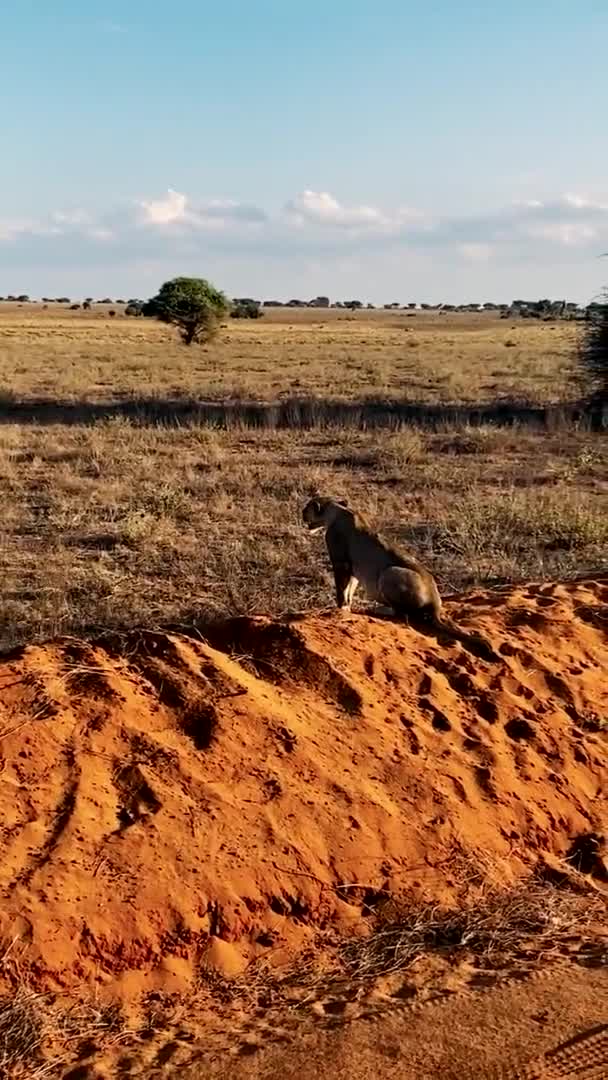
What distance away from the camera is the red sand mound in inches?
178

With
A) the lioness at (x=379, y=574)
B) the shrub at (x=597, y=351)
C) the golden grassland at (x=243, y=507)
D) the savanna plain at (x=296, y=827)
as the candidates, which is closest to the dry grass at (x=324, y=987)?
the savanna plain at (x=296, y=827)

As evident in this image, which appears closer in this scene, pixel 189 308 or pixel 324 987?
pixel 324 987

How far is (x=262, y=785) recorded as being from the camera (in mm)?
5297

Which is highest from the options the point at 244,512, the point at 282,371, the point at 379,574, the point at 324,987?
the point at 282,371

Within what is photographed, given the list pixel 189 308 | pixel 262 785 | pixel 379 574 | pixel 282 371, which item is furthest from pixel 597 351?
pixel 189 308

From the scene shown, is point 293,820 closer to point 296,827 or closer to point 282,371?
point 296,827

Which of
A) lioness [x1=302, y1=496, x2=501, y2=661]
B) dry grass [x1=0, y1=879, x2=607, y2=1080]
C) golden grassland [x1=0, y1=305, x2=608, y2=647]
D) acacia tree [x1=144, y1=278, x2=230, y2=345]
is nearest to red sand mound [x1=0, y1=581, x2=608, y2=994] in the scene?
dry grass [x1=0, y1=879, x2=607, y2=1080]

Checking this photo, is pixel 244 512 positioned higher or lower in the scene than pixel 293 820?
higher

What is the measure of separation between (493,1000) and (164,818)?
1713 mm

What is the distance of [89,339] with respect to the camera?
56.9m

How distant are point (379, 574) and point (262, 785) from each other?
2457mm

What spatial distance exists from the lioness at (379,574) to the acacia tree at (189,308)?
43830 millimetres

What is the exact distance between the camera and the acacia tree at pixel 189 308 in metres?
50.5

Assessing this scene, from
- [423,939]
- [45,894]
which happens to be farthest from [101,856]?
[423,939]
